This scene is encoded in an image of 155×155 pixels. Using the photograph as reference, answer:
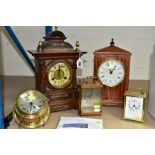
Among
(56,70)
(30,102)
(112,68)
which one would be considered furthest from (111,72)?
(30,102)

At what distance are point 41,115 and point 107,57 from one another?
491 mm

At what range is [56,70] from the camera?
1244mm

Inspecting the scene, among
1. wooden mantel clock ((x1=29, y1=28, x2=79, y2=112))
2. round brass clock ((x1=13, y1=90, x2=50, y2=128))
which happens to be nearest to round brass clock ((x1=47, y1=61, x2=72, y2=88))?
wooden mantel clock ((x1=29, y1=28, x2=79, y2=112))

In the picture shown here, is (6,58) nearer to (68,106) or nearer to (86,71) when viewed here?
(86,71)

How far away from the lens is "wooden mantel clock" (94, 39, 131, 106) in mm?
1315

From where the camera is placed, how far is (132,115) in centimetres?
115

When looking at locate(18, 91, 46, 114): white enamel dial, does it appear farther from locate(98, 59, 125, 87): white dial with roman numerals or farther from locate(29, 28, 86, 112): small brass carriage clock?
locate(98, 59, 125, 87): white dial with roman numerals

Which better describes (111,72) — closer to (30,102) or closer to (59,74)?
(59,74)

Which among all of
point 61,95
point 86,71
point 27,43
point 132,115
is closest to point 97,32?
point 86,71

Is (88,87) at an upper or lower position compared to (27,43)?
lower

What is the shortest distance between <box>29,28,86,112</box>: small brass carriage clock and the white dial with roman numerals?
157 millimetres

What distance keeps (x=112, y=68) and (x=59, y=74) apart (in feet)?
0.98

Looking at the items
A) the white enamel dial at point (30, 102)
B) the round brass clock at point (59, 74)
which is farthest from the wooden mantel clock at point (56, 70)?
the white enamel dial at point (30, 102)

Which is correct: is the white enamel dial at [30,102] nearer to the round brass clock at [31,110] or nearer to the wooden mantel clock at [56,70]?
the round brass clock at [31,110]
